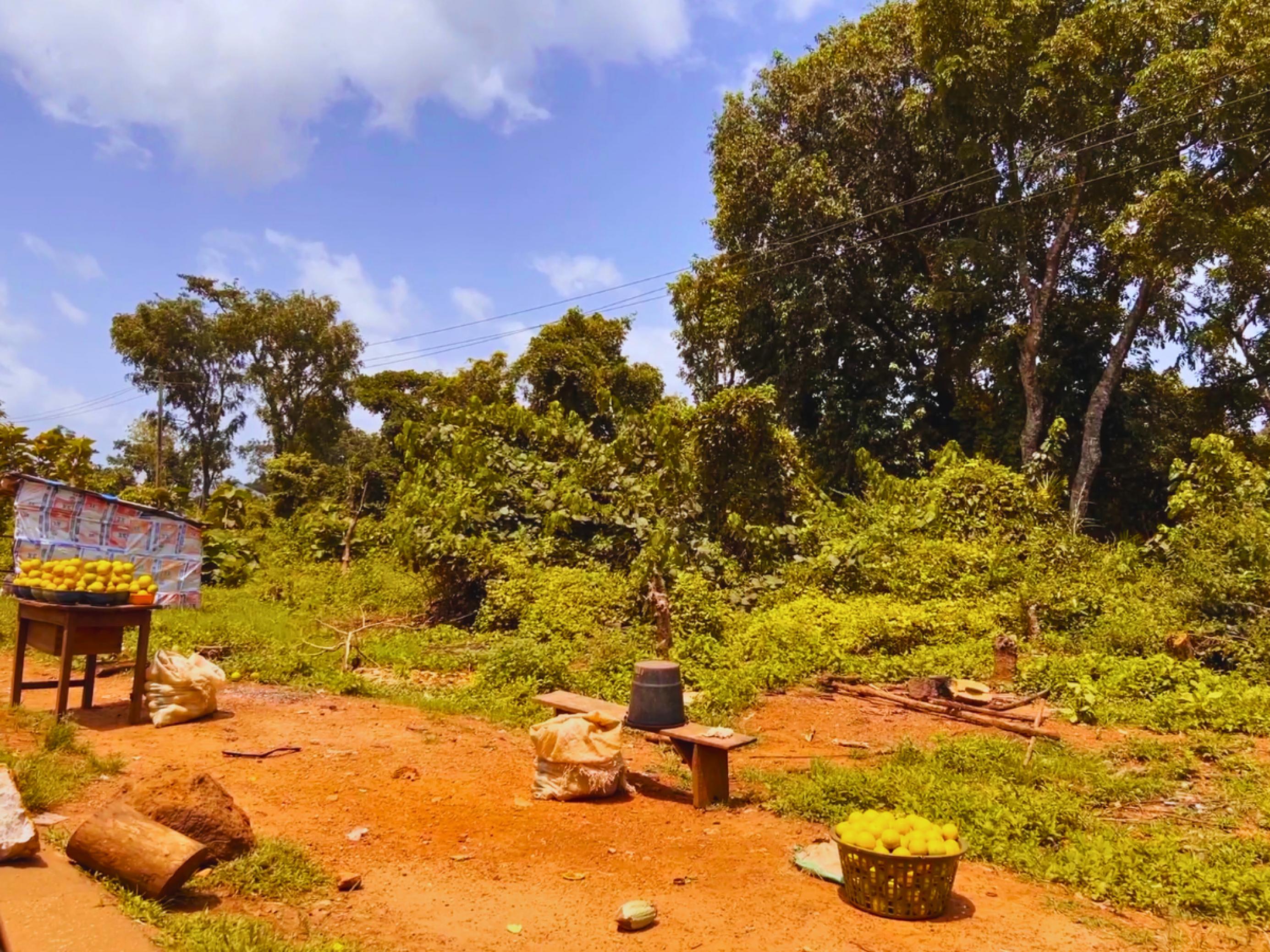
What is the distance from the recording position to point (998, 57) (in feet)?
48.7

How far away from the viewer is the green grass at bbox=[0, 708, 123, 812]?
428cm

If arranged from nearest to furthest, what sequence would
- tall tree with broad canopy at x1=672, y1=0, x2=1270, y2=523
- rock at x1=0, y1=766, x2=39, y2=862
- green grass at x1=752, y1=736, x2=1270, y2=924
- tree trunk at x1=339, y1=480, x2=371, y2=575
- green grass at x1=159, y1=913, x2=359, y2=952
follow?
green grass at x1=159, y1=913, x2=359, y2=952
rock at x1=0, y1=766, x2=39, y2=862
green grass at x1=752, y1=736, x2=1270, y2=924
tall tree with broad canopy at x1=672, y1=0, x2=1270, y2=523
tree trunk at x1=339, y1=480, x2=371, y2=575

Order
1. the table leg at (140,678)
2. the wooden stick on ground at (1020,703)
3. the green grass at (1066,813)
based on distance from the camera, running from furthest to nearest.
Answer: the wooden stick on ground at (1020,703) → the table leg at (140,678) → the green grass at (1066,813)

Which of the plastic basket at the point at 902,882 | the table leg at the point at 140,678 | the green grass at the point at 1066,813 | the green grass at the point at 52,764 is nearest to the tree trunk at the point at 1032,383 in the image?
the green grass at the point at 1066,813

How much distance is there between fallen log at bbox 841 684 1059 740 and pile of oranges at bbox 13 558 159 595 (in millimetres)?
5931

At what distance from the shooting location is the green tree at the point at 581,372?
768 inches

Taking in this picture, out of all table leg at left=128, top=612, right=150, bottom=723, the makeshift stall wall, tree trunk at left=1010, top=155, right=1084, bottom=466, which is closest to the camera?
table leg at left=128, top=612, right=150, bottom=723

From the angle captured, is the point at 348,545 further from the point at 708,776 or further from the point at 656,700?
the point at 708,776

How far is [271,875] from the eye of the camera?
145 inches

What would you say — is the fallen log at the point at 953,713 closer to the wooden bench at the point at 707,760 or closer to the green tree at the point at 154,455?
the wooden bench at the point at 707,760

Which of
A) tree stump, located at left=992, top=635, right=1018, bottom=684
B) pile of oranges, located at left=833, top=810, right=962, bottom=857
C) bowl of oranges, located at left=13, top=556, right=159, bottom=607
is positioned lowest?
pile of oranges, located at left=833, top=810, right=962, bottom=857

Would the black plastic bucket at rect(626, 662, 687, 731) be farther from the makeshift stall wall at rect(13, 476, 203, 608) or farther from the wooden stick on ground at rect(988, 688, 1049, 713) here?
the makeshift stall wall at rect(13, 476, 203, 608)

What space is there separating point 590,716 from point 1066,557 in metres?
8.80

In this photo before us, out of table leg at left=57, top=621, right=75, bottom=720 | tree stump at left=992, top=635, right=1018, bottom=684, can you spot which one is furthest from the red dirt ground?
tree stump at left=992, top=635, right=1018, bottom=684
